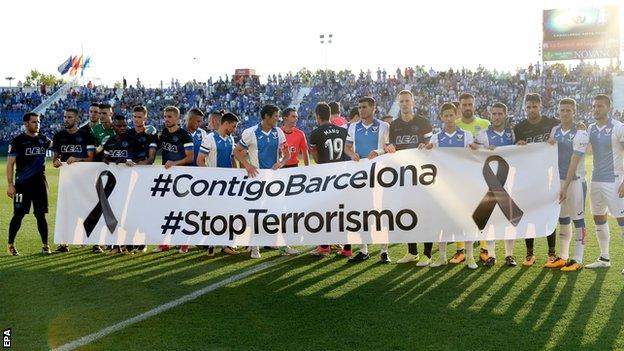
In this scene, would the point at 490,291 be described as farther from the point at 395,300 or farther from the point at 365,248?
the point at 365,248

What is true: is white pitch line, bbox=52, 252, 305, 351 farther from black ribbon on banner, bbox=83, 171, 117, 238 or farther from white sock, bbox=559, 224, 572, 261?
white sock, bbox=559, 224, 572, 261

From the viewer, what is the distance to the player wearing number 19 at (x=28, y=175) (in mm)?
9430

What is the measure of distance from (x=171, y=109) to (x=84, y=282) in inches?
115

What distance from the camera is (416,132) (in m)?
8.49

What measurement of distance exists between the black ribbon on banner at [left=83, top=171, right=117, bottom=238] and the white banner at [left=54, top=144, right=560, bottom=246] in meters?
0.01

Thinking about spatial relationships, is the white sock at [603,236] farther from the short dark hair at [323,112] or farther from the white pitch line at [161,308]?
the white pitch line at [161,308]

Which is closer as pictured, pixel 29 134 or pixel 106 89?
pixel 29 134

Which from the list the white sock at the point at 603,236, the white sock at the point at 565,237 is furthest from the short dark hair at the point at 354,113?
the white sock at the point at 603,236

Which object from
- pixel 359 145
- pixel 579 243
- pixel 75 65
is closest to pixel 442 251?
pixel 579 243

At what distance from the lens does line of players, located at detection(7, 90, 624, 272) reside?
25.5 ft

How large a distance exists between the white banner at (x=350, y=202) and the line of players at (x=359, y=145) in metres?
0.23

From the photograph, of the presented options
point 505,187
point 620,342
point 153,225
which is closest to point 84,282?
point 153,225

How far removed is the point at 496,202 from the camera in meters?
7.68

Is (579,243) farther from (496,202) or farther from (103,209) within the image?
(103,209)
